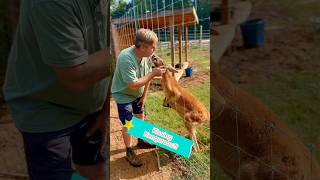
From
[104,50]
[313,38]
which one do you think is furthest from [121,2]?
[313,38]

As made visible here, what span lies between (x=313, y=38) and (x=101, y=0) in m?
0.64

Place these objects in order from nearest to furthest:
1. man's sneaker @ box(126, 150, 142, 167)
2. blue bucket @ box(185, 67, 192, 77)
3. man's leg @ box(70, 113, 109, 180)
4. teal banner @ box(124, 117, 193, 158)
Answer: man's leg @ box(70, 113, 109, 180)
teal banner @ box(124, 117, 193, 158)
man's sneaker @ box(126, 150, 142, 167)
blue bucket @ box(185, 67, 192, 77)

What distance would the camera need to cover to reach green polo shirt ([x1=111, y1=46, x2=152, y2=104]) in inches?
102

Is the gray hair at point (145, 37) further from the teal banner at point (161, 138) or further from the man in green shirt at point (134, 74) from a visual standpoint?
the teal banner at point (161, 138)

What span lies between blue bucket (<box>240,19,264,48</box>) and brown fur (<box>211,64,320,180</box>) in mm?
168

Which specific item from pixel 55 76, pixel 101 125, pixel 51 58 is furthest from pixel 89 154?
pixel 51 58

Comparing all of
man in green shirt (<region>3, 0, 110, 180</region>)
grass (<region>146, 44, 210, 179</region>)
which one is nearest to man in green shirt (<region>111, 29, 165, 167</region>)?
grass (<region>146, 44, 210, 179</region>)

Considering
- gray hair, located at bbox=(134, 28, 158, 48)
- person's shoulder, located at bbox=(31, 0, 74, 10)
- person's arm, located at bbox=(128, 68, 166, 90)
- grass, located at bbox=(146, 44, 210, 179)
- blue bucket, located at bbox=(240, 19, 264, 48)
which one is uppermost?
person's shoulder, located at bbox=(31, 0, 74, 10)

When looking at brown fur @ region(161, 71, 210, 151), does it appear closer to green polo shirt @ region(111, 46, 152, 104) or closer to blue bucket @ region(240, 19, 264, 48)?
green polo shirt @ region(111, 46, 152, 104)

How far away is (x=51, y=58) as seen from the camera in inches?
44.5

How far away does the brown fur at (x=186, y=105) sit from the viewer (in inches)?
112

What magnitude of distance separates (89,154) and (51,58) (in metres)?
0.61

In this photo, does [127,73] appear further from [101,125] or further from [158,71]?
[101,125]

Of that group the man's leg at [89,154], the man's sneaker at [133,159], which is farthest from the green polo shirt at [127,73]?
the man's leg at [89,154]
